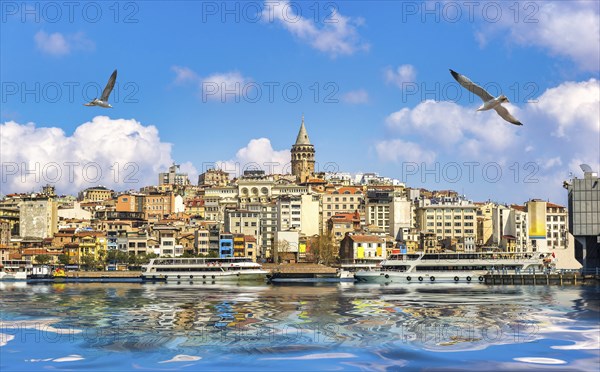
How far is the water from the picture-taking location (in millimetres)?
22734

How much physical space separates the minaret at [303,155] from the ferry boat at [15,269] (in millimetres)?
75178

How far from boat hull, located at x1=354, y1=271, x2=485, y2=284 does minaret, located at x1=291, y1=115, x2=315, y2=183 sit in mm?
94963

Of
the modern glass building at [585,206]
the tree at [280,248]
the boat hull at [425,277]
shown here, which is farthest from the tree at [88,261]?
the modern glass building at [585,206]

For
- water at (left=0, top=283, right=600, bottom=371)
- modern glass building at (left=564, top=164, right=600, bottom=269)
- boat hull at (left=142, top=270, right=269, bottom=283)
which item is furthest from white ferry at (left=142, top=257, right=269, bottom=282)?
water at (left=0, top=283, right=600, bottom=371)

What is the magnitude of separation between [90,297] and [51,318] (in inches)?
604

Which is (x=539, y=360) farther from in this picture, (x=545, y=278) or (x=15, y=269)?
(x=15, y=269)

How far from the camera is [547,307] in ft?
124

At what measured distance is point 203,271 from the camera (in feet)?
247

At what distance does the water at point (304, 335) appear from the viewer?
22.7 meters

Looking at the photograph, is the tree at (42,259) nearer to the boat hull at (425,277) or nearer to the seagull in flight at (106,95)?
the boat hull at (425,277)

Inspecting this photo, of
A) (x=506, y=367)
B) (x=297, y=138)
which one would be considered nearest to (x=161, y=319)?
(x=506, y=367)

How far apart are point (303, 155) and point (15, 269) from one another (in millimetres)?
85205

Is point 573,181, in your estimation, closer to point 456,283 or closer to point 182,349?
point 456,283

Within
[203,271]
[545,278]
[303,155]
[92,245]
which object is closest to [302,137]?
[303,155]
